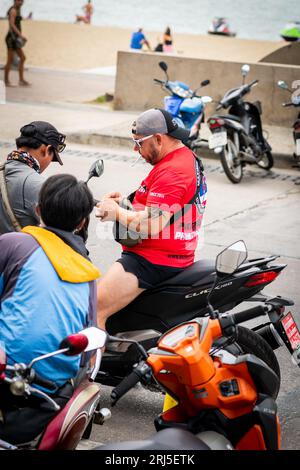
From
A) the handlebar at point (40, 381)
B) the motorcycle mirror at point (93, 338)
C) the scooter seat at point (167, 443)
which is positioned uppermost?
the motorcycle mirror at point (93, 338)

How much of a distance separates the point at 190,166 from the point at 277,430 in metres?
1.89

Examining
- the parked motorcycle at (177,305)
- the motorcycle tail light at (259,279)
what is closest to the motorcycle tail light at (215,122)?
the parked motorcycle at (177,305)

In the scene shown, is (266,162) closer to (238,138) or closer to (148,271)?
(238,138)

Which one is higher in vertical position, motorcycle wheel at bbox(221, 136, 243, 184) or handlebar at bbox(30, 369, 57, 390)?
handlebar at bbox(30, 369, 57, 390)

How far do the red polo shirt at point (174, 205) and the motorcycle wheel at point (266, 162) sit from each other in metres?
7.77

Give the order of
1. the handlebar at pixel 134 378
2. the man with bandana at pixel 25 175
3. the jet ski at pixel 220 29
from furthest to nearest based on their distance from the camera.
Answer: the jet ski at pixel 220 29 < the man with bandana at pixel 25 175 < the handlebar at pixel 134 378

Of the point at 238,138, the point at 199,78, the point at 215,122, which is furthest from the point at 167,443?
the point at 199,78

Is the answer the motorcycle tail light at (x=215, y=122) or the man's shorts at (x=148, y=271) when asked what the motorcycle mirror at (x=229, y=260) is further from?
the motorcycle tail light at (x=215, y=122)

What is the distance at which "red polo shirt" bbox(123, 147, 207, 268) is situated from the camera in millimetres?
5285

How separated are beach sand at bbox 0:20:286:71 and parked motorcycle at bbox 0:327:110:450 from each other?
26.4m

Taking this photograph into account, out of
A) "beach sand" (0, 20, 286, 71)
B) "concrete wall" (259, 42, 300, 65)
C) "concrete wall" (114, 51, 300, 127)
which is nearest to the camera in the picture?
A: "concrete wall" (114, 51, 300, 127)

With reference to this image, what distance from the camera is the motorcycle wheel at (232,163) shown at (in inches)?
478

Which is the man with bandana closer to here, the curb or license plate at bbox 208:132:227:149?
license plate at bbox 208:132:227:149

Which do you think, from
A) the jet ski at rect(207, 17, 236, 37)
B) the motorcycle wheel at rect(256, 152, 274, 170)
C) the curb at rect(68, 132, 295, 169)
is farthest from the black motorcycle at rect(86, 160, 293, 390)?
the jet ski at rect(207, 17, 236, 37)
